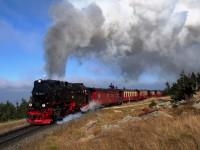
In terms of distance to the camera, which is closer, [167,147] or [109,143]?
[167,147]

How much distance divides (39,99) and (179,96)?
13.5 metres

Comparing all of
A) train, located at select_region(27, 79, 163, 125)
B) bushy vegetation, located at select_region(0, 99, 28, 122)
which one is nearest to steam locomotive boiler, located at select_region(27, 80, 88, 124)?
train, located at select_region(27, 79, 163, 125)

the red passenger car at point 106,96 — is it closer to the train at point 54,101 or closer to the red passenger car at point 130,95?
the red passenger car at point 130,95

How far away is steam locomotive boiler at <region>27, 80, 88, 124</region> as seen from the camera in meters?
31.6

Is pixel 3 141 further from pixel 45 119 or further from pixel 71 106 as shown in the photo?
pixel 71 106

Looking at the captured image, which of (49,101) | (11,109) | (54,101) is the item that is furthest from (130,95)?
(11,109)

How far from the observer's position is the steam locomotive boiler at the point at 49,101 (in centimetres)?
3162

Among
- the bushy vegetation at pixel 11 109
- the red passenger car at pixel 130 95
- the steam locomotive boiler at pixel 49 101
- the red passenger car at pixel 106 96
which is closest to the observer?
the steam locomotive boiler at pixel 49 101

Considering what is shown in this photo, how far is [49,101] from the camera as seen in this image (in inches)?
1289

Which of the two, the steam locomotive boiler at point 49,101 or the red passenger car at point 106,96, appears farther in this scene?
the red passenger car at point 106,96

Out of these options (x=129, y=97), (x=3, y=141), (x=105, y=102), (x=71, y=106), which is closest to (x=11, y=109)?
(x=129, y=97)

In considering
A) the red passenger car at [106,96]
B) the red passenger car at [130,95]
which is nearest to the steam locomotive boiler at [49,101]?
the red passenger car at [106,96]

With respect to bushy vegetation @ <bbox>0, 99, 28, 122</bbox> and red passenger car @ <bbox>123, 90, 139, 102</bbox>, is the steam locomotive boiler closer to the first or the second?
red passenger car @ <bbox>123, 90, 139, 102</bbox>

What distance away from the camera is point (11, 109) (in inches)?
4269
